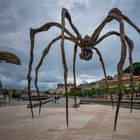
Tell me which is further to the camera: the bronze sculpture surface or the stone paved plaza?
the stone paved plaza

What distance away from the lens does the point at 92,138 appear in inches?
324

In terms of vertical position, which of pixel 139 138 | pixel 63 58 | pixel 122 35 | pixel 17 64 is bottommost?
pixel 139 138

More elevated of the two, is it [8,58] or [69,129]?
[8,58]

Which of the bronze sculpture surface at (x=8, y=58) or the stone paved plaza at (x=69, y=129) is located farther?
the stone paved plaza at (x=69, y=129)

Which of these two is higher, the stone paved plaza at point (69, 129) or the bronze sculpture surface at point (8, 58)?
the bronze sculpture surface at point (8, 58)

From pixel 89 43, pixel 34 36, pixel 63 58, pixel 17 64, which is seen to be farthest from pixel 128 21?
pixel 17 64

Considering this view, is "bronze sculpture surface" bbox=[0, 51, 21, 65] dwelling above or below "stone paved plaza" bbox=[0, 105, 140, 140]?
above

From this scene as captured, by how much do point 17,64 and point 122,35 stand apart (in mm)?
5490

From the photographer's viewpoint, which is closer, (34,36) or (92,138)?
(92,138)

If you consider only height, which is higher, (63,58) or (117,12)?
(117,12)

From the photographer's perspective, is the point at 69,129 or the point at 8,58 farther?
the point at 69,129

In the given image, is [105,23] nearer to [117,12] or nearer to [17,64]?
[117,12]

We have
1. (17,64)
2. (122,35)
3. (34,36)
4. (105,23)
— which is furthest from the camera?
(34,36)

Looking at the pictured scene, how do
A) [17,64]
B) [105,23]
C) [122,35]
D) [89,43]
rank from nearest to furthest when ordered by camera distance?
[17,64] → [122,35] → [105,23] → [89,43]
